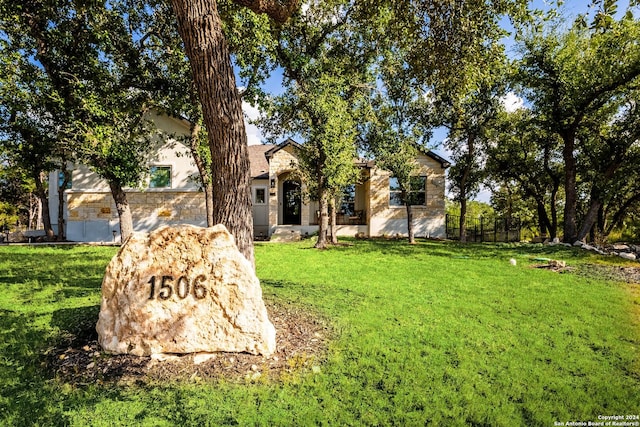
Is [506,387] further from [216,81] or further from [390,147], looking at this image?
[390,147]

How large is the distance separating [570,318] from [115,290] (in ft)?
21.2

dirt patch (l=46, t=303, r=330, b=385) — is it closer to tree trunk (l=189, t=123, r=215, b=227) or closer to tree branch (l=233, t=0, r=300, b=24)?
tree branch (l=233, t=0, r=300, b=24)

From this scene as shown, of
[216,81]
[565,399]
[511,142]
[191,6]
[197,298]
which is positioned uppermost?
[511,142]

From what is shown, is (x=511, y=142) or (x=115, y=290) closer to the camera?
(x=115, y=290)

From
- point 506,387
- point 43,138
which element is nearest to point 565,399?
point 506,387

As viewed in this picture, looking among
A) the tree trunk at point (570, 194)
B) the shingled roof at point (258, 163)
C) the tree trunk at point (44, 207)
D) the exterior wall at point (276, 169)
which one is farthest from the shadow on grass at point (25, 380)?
the tree trunk at point (570, 194)

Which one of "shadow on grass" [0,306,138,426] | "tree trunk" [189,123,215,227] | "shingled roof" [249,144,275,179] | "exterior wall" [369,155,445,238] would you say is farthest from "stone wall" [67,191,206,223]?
"shadow on grass" [0,306,138,426]

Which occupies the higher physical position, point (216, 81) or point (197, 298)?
point (216, 81)

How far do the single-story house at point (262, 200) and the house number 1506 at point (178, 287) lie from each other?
11.1 m

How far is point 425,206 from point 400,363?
57.4 ft

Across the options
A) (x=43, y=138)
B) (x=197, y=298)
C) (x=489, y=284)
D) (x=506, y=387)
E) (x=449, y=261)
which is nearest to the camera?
(x=506, y=387)

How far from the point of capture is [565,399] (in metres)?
2.88

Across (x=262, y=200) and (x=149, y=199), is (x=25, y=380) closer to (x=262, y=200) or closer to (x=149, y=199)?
(x=149, y=199)

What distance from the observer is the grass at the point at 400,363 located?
105 inches
